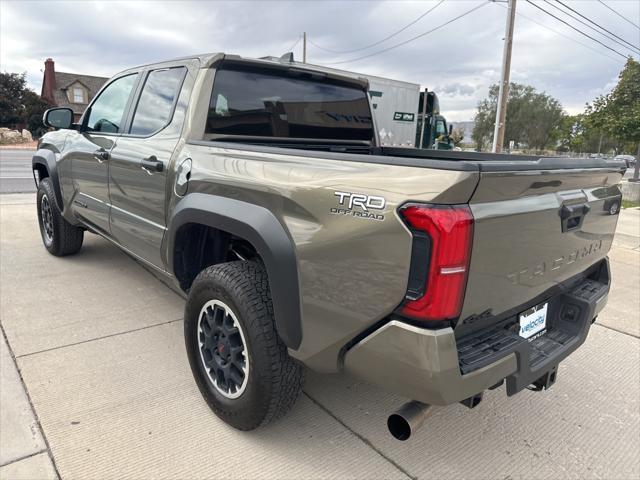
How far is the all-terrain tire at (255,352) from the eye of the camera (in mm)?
2156

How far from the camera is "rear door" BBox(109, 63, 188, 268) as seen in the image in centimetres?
292

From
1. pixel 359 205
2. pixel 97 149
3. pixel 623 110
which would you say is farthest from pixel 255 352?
→ pixel 623 110

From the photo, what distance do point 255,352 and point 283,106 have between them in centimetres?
179

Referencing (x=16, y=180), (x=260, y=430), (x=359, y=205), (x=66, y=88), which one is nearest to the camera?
(x=359, y=205)

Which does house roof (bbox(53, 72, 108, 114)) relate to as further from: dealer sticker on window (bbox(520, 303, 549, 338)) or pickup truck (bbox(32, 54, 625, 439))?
dealer sticker on window (bbox(520, 303, 549, 338))

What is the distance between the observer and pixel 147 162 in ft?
9.76

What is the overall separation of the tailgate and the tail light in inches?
2.3

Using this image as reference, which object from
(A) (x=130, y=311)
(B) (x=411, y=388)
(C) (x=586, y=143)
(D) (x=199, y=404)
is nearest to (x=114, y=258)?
(A) (x=130, y=311)

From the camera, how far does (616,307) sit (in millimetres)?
4480

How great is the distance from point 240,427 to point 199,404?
0.41m

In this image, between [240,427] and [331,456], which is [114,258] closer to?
[240,427]

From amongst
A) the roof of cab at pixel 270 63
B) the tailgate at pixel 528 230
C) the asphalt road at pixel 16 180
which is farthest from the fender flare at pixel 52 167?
the asphalt road at pixel 16 180

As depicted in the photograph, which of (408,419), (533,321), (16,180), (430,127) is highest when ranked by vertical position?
(430,127)

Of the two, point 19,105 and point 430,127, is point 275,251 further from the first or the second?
point 19,105
